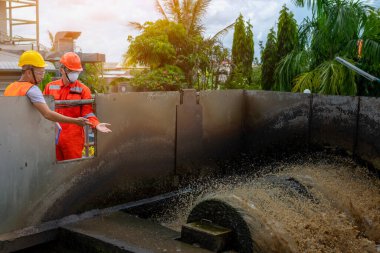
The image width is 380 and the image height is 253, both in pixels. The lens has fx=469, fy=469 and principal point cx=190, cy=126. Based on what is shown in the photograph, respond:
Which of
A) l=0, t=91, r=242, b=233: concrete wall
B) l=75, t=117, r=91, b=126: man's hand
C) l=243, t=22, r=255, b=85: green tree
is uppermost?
l=243, t=22, r=255, b=85: green tree

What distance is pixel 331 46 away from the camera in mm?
10172

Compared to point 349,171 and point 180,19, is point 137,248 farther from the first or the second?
point 180,19

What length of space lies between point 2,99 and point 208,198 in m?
2.01

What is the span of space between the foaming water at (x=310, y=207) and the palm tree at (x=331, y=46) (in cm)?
336

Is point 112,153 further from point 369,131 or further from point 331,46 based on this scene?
point 331,46

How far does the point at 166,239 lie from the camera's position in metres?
4.23

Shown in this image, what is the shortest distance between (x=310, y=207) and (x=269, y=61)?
44.6 ft

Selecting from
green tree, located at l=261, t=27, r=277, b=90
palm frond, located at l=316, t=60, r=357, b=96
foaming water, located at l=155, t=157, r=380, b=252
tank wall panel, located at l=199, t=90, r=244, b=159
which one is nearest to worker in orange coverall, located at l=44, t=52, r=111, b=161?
foaming water, located at l=155, t=157, r=380, b=252

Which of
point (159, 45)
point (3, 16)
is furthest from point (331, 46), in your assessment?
point (3, 16)

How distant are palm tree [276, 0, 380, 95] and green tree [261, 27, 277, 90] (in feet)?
21.7

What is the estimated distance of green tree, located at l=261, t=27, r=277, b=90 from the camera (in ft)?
58.9

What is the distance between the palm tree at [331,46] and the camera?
927 centimetres

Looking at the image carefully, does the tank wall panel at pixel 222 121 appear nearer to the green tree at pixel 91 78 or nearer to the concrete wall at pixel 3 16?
the green tree at pixel 91 78

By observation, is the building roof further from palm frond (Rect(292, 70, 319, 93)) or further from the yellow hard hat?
the yellow hard hat
